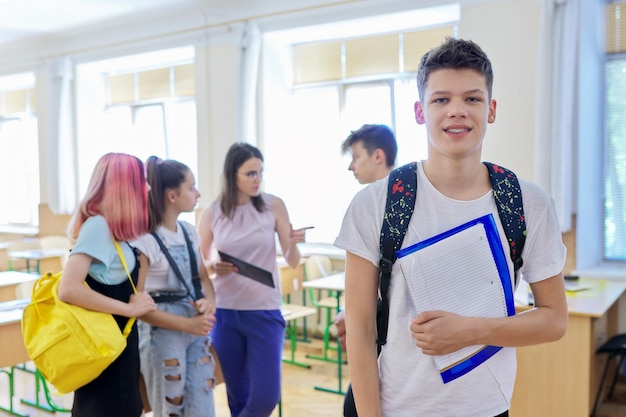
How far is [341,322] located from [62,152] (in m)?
6.75

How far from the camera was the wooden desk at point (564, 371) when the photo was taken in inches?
131

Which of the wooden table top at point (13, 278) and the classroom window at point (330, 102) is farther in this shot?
the classroom window at point (330, 102)

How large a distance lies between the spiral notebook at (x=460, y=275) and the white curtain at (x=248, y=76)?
510cm

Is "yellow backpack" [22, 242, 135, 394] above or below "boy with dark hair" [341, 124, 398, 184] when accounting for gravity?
below

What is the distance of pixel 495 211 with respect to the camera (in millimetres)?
1177

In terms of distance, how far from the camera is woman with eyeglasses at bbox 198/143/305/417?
276 cm

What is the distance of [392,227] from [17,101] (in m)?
9.32

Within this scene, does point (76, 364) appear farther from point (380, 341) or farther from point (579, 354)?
point (579, 354)

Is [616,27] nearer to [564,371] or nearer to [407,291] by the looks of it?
[564,371]

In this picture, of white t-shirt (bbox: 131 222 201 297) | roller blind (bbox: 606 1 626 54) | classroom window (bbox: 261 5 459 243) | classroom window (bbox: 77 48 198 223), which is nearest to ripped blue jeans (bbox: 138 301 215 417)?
white t-shirt (bbox: 131 222 201 297)

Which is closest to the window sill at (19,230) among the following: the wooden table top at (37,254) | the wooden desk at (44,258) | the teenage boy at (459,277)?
the wooden table top at (37,254)

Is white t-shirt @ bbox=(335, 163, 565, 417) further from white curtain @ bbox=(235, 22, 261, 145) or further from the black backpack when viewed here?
white curtain @ bbox=(235, 22, 261, 145)

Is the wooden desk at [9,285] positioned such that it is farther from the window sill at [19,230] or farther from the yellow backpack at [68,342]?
the window sill at [19,230]

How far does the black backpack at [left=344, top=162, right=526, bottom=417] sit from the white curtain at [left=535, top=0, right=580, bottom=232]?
3.47 metres
